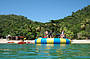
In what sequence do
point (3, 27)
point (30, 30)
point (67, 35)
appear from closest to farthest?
point (67, 35)
point (30, 30)
point (3, 27)

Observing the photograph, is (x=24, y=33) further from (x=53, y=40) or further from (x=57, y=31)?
(x=53, y=40)

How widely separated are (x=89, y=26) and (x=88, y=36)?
8.73 m

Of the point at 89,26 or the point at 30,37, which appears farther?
the point at 89,26

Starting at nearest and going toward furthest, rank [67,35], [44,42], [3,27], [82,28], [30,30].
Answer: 1. [44,42]
2. [67,35]
3. [30,30]
4. [82,28]
5. [3,27]

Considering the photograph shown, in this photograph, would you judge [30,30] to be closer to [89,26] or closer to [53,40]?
[89,26]

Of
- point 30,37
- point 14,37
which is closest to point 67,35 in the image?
point 30,37

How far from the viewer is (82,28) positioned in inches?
2408

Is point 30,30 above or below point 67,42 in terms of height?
above

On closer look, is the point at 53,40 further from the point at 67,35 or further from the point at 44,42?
the point at 67,35

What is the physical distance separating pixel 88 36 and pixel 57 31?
38.8 feet

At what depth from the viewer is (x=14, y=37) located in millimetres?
62344

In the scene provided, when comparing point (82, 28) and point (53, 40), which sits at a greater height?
point (82, 28)

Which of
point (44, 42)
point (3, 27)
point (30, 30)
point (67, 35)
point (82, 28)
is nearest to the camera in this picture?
point (44, 42)

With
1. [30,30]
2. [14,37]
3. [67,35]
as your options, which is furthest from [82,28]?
[14,37]
